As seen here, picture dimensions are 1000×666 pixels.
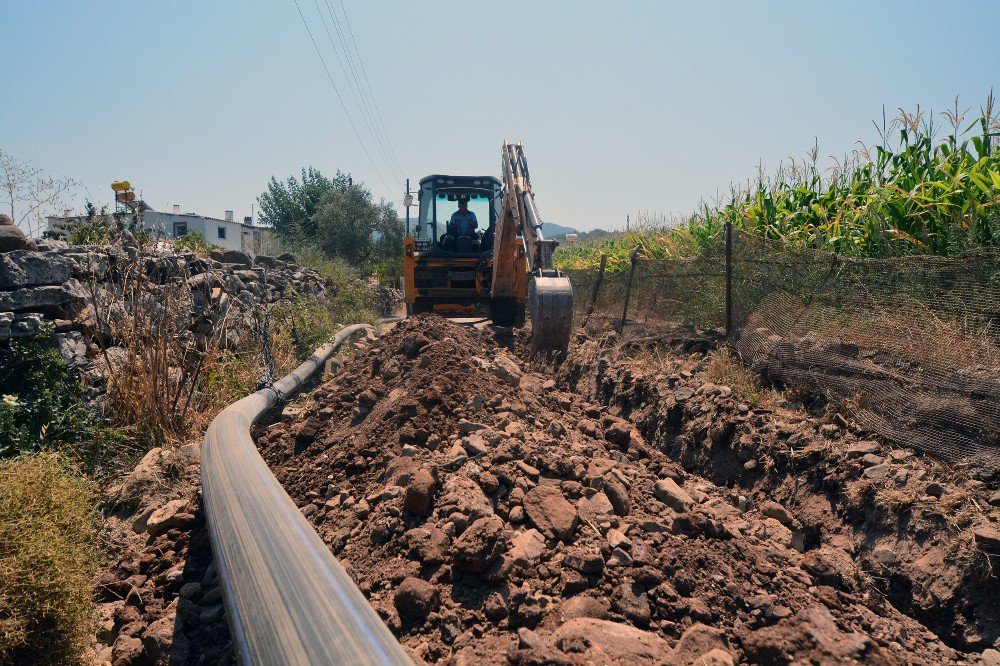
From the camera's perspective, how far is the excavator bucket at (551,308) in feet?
23.6

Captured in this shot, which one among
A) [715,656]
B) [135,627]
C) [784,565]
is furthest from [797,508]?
[135,627]

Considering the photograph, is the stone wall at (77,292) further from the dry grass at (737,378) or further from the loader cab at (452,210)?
the loader cab at (452,210)

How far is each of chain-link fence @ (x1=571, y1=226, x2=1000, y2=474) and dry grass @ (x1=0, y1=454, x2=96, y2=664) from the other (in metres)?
4.62

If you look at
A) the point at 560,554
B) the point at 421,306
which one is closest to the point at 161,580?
the point at 560,554

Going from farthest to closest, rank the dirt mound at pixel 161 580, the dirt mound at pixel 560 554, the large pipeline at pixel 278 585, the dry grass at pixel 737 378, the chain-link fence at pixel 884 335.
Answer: the dry grass at pixel 737 378
the chain-link fence at pixel 884 335
the dirt mound at pixel 161 580
the dirt mound at pixel 560 554
the large pipeline at pixel 278 585

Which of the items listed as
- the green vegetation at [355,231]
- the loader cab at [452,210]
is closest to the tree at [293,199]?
the green vegetation at [355,231]

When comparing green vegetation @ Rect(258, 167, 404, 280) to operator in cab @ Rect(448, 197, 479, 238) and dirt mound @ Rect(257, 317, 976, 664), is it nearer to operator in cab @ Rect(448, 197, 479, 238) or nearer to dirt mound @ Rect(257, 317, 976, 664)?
operator in cab @ Rect(448, 197, 479, 238)

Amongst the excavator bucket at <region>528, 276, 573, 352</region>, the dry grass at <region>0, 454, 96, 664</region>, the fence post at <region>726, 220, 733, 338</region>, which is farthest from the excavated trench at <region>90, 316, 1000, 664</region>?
the excavator bucket at <region>528, 276, 573, 352</region>

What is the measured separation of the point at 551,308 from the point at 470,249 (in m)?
6.52

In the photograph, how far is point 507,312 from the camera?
12094mm

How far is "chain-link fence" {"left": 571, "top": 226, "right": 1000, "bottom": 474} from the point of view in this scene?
4062 millimetres

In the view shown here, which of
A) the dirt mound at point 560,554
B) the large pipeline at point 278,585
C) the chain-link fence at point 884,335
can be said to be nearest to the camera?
the large pipeline at point 278,585

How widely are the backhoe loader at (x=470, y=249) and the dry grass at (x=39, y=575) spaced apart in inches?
270

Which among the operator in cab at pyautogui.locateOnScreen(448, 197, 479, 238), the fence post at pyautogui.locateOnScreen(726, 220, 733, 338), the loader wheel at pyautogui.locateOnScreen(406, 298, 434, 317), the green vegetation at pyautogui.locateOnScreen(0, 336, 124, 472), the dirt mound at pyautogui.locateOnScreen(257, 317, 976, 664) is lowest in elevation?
the dirt mound at pyautogui.locateOnScreen(257, 317, 976, 664)
